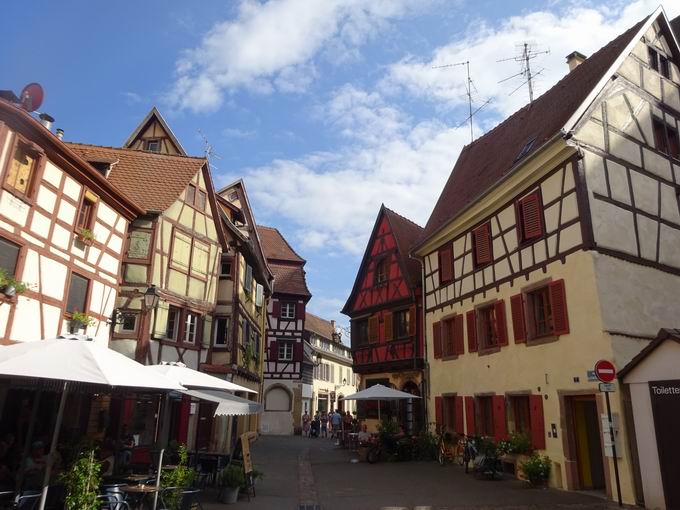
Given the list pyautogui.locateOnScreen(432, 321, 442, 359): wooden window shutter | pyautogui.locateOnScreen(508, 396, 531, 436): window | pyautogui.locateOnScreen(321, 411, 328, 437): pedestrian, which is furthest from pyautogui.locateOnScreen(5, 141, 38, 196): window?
pyautogui.locateOnScreen(321, 411, 328, 437): pedestrian

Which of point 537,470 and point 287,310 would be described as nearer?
point 537,470

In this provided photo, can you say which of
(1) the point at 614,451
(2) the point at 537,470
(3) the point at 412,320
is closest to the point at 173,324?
(3) the point at 412,320

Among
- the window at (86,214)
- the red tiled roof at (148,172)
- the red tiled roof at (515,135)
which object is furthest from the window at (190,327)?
the red tiled roof at (515,135)

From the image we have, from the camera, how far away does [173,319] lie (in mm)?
16766

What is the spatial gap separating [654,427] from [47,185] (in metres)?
13.1

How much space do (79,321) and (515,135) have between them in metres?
14.2

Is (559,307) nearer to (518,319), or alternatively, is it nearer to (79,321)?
(518,319)

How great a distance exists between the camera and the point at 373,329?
23.2 meters

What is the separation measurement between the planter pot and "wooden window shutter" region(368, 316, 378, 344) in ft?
45.2

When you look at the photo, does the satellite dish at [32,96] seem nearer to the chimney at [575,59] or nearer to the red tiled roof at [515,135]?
the red tiled roof at [515,135]

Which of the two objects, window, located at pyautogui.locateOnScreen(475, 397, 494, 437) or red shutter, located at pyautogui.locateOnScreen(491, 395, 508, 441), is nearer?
red shutter, located at pyautogui.locateOnScreen(491, 395, 508, 441)

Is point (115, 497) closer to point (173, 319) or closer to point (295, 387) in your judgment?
point (173, 319)

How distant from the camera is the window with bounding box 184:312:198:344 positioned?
17078 mm

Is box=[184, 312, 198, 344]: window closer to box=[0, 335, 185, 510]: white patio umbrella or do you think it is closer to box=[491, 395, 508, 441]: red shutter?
box=[491, 395, 508, 441]: red shutter
